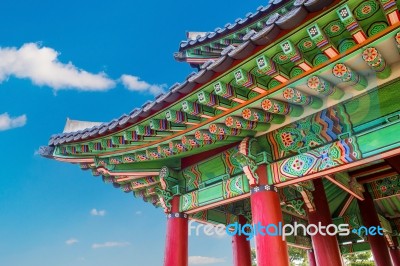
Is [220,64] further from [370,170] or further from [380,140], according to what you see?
[370,170]

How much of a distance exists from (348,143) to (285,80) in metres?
1.12

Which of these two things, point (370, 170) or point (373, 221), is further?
point (373, 221)

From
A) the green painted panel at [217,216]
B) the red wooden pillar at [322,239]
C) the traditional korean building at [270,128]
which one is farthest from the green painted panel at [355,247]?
the green painted panel at [217,216]

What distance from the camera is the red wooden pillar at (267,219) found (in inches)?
142

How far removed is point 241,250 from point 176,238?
7.29 ft

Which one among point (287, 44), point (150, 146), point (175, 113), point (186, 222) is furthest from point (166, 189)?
point (287, 44)

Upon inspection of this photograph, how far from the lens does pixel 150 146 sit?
15.8 feet

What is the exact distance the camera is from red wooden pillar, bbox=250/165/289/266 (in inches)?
142

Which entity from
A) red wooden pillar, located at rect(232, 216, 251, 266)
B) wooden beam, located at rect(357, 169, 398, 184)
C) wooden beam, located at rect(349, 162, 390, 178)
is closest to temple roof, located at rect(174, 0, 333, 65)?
wooden beam, located at rect(349, 162, 390, 178)

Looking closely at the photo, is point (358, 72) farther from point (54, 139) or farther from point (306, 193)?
point (54, 139)

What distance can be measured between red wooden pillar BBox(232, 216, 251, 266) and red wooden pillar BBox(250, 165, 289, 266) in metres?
3.00

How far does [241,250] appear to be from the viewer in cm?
654

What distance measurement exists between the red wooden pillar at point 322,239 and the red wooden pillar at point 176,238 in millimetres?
2769

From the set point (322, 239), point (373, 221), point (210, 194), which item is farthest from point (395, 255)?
point (210, 194)
